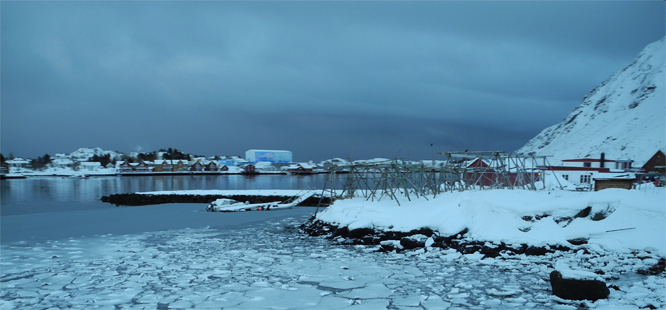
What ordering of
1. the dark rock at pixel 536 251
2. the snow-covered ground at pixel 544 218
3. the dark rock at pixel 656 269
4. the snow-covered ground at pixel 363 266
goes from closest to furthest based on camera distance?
1. the snow-covered ground at pixel 363 266
2. the dark rock at pixel 656 269
3. the snow-covered ground at pixel 544 218
4. the dark rock at pixel 536 251

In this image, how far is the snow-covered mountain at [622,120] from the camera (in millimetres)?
104163

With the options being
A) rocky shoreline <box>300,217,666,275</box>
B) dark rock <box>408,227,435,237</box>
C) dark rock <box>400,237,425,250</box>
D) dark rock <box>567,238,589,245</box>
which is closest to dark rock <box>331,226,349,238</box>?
rocky shoreline <box>300,217,666,275</box>

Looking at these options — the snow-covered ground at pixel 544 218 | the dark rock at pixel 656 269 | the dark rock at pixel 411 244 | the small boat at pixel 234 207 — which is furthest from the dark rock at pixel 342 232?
the small boat at pixel 234 207

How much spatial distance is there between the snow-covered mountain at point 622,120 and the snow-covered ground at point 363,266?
8617 centimetres

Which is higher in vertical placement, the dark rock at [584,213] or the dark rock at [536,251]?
the dark rock at [584,213]

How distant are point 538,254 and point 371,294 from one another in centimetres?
→ 586

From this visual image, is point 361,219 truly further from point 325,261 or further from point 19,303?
point 19,303

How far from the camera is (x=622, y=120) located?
131 meters

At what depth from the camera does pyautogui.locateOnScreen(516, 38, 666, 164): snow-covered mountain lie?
342 feet

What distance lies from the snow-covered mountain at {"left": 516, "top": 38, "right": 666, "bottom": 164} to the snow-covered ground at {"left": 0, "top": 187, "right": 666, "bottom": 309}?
86172 mm

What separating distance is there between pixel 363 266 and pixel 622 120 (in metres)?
155

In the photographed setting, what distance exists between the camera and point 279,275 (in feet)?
31.9

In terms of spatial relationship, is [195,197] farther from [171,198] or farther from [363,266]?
[363,266]

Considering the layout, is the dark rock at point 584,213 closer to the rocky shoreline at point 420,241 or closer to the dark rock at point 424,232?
the rocky shoreline at point 420,241
